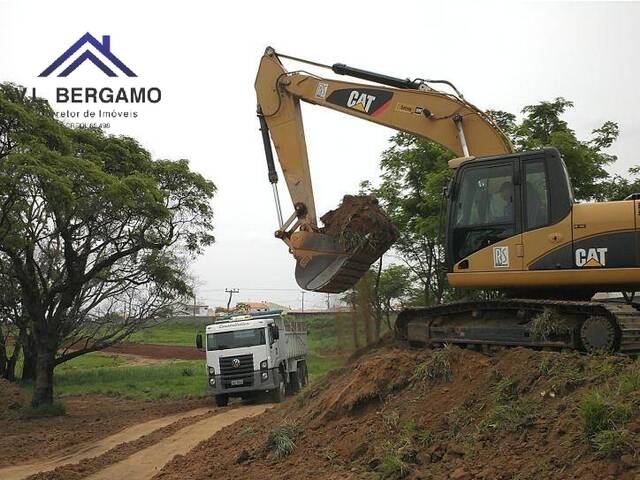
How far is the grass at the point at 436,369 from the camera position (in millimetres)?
7809

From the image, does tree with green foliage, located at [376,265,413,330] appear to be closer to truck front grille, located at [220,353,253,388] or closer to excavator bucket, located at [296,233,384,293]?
truck front grille, located at [220,353,253,388]

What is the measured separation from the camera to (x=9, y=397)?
2245 centimetres

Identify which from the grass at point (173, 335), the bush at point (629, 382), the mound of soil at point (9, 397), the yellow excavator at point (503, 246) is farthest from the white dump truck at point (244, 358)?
the grass at point (173, 335)

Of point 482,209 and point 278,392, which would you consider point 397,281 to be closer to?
point 278,392

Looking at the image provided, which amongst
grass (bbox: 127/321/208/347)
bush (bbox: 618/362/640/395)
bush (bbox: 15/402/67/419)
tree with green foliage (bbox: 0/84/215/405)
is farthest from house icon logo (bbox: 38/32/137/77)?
grass (bbox: 127/321/208/347)

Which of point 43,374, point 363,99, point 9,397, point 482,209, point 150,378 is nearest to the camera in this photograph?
point 482,209

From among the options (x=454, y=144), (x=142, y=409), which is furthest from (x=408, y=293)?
(x=454, y=144)

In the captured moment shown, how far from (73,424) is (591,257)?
1622 cm

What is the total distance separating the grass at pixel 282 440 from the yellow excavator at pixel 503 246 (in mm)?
2242

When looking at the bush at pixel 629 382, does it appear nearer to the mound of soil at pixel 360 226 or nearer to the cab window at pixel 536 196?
the cab window at pixel 536 196

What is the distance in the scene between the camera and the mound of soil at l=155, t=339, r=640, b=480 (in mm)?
5336

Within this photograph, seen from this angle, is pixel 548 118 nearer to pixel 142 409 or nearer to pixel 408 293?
pixel 408 293

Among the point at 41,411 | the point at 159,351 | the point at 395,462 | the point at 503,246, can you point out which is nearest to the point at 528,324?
the point at 503,246

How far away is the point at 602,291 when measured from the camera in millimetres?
8359
